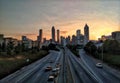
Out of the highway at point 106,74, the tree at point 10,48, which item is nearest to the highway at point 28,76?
the highway at point 106,74

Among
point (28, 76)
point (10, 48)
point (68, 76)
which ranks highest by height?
point (10, 48)

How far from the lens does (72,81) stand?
54.2 meters

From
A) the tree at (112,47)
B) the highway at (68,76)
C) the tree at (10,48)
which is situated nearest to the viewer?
the highway at (68,76)

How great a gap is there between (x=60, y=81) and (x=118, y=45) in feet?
386

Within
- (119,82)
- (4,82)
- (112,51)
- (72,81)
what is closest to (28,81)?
(4,82)

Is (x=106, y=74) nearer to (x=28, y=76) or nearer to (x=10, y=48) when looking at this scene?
(x=28, y=76)

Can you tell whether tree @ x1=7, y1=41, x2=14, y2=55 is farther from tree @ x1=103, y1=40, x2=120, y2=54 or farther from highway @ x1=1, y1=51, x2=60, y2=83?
tree @ x1=103, y1=40, x2=120, y2=54

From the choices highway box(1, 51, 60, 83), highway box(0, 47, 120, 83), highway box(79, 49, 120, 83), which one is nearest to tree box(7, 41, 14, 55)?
highway box(0, 47, 120, 83)

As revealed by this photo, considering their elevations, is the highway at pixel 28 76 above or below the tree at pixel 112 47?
below

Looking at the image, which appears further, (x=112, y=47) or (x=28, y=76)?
(x=112, y=47)

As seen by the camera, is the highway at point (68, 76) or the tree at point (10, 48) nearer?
the highway at point (68, 76)

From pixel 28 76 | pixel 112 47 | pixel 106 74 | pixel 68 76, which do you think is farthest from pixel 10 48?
pixel 68 76

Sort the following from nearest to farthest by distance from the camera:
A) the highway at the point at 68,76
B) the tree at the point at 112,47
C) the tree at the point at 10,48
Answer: the highway at the point at 68,76 → the tree at the point at 10,48 → the tree at the point at 112,47

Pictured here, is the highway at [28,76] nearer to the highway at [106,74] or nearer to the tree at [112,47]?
the highway at [106,74]
